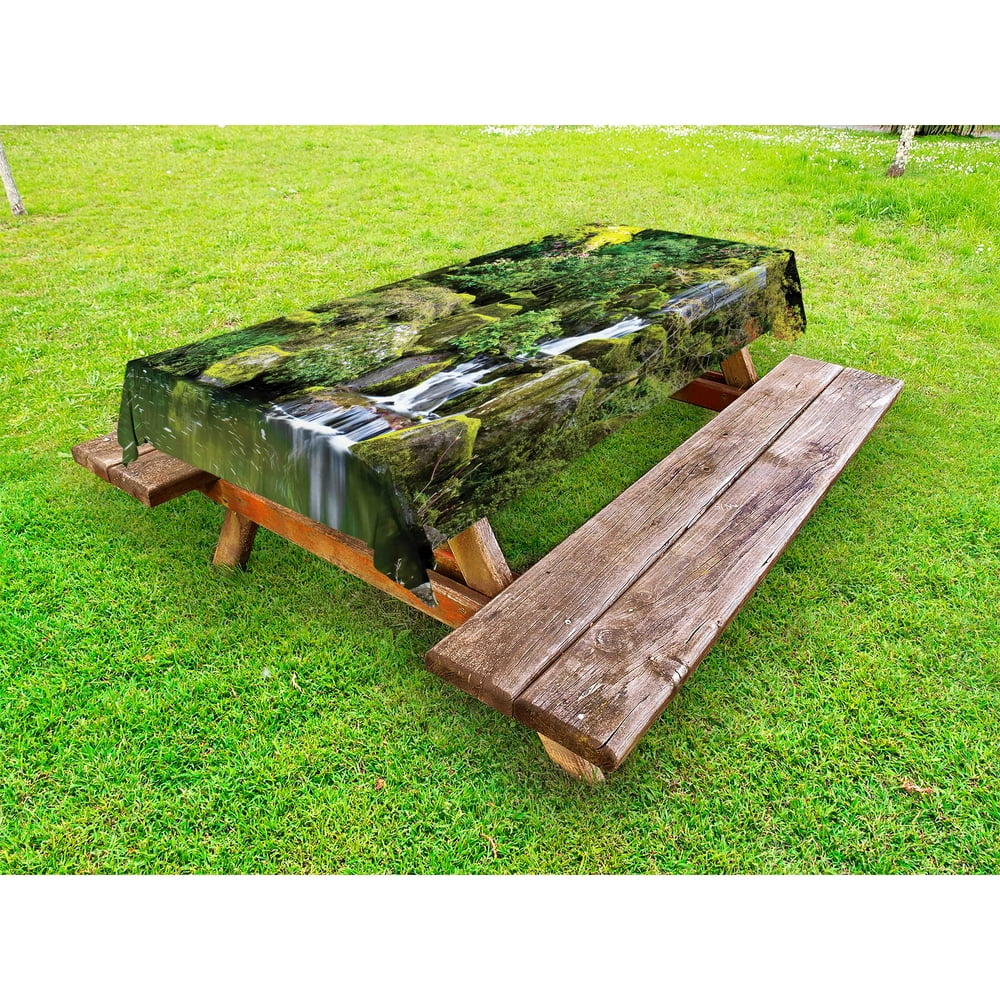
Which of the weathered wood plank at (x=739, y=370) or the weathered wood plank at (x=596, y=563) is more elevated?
the weathered wood plank at (x=596, y=563)

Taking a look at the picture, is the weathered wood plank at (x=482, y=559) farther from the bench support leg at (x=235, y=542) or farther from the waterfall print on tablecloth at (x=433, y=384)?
the bench support leg at (x=235, y=542)

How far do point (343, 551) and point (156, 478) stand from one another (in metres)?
Answer: 0.72

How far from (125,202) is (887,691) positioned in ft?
27.4

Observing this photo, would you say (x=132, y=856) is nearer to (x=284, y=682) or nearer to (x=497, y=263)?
(x=284, y=682)

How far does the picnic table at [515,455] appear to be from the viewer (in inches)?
78.4

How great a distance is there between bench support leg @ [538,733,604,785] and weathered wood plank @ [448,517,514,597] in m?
0.48

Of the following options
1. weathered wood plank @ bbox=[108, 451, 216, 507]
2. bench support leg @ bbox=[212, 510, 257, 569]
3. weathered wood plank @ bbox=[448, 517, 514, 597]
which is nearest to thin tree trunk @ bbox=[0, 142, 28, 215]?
weathered wood plank @ bbox=[108, 451, 216, 507]

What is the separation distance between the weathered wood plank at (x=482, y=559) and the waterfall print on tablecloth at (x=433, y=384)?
0.52 ft

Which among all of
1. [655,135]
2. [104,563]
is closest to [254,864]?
[104,563]

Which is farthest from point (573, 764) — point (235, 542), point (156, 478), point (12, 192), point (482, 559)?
point (12, 192)

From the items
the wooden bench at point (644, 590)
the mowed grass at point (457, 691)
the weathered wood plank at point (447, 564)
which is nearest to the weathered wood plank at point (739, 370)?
the mowed grass at point (457, 691)

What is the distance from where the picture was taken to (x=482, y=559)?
93.4 inches

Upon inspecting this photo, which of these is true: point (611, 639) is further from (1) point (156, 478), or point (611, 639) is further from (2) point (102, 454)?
(2) point (102, 454)

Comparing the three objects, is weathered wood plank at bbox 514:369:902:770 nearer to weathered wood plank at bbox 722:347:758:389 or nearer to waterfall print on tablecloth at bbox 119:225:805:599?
waterfall print on tablecloth at bbox 119:225:805:599
